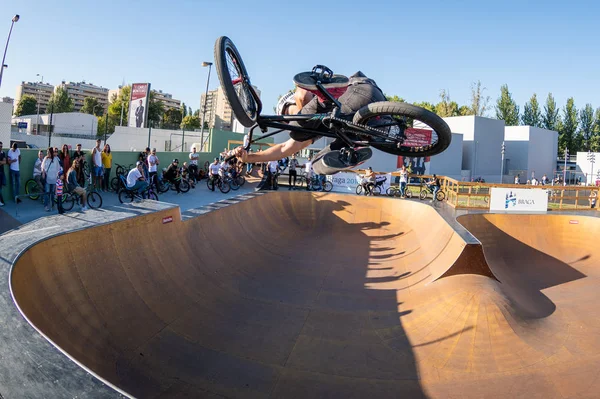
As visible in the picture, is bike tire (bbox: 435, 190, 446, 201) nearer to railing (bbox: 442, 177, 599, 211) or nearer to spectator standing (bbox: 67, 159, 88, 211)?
railing (bbox: 442, 177, 599, 211)

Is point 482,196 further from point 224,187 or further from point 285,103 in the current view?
point 285,103

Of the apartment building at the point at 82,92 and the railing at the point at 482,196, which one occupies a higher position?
the apartment building at the point at 82,92

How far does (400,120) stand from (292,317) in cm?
343

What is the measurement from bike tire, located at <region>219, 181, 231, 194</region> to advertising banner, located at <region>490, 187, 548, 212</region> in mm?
10247

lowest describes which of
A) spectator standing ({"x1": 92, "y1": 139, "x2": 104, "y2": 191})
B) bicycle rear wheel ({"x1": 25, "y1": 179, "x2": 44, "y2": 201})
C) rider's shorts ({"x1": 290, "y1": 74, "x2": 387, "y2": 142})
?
bicycle rear wheel ({"x1": 25, "y1": 179, "x2": 44, "y2": 201})

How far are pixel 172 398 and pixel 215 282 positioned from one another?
3272 mm

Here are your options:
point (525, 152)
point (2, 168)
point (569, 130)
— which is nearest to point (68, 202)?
point (2, 168)

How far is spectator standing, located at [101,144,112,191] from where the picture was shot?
13.2m

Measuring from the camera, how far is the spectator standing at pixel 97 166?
12.3m

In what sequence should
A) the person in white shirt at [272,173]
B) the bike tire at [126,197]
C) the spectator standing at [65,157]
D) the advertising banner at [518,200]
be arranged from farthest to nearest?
the person in white shirt at [272,173], the advertising banner at [518,200], the bike tire at [126,197], the spectator standing at [65,157]

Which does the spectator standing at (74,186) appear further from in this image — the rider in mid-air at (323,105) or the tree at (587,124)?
the tree at (587,124)

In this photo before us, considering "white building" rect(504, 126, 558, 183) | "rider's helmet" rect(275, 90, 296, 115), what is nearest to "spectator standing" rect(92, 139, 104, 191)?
"rider's helmet" rect(275, 90, 296, 115)

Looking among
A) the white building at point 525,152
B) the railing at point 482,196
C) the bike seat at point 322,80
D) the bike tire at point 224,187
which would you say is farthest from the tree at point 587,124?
the bike seat at point 322,80

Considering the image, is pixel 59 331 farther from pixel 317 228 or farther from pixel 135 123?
A: pixel 135 123
